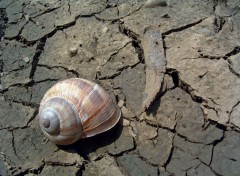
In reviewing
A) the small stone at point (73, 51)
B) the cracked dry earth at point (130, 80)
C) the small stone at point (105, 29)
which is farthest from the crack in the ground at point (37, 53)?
the small stone at point (105, 29)

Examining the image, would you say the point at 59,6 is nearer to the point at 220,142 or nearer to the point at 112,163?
the point at 112,163

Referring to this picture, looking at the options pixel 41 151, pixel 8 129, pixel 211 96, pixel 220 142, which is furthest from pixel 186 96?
pixel 8 129

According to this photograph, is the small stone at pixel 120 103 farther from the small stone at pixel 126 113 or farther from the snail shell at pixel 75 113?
the snail shell at pixel 75 113

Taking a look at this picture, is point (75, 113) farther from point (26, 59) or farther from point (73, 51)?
point (26, 59)

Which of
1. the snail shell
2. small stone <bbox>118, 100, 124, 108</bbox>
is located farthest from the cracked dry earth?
the snail shell

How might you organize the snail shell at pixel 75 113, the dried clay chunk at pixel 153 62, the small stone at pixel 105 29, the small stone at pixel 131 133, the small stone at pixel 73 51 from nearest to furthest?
1. the snail shell at pixel 75 113
2. the small stone at pixel 131 133
3. the dried clay chunk at pixel 153 62
4. the small stone at pixel 73 51
5. the small stone at pixel 105 29

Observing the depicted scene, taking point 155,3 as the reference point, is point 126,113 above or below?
below

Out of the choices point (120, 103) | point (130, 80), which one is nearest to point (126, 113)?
point (120, 103)
